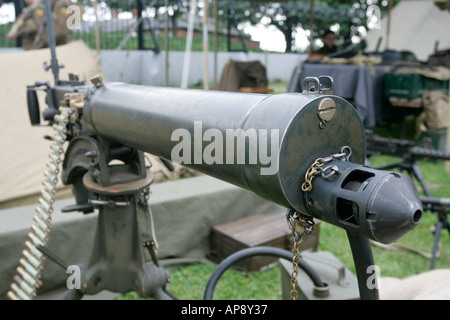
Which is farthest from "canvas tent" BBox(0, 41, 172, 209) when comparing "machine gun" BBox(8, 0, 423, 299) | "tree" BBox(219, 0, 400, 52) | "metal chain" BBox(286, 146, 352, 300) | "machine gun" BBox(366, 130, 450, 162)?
"tree" BBox(219, 0, 400, 52)

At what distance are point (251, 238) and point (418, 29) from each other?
10.8m

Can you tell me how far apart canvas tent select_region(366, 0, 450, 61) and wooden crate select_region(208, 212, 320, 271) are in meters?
9.59

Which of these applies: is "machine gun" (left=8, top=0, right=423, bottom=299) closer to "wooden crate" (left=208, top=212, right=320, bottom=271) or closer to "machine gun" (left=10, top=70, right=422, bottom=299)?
"machine gun" (left=10, top=70, right=422, bottom=299)

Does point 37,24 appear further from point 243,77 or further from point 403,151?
point 403,151

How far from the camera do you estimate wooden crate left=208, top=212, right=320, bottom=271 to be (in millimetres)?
3480

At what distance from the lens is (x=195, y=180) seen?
394 centimetres

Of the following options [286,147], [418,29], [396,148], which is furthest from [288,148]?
[418,29]

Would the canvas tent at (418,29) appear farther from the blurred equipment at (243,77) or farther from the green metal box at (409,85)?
the green metal box at (409,85)

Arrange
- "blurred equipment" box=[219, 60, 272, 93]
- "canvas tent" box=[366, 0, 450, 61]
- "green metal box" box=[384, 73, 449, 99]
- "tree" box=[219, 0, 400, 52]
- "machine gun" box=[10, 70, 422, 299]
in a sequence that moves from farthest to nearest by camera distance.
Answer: "tree" box=[219, 0, 400, 52]
"canvas tent" box=[366, 0, 450, 61]
"blurred equipment" box=[219, 60, 272, 93]
"green metal box" box=[384, 73, 449, 99]
"machine gun" box=[10, 70, 422, 299]

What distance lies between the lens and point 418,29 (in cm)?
1196

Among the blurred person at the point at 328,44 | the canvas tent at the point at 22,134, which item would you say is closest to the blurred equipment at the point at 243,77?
the blurred person at the point at 328,44
